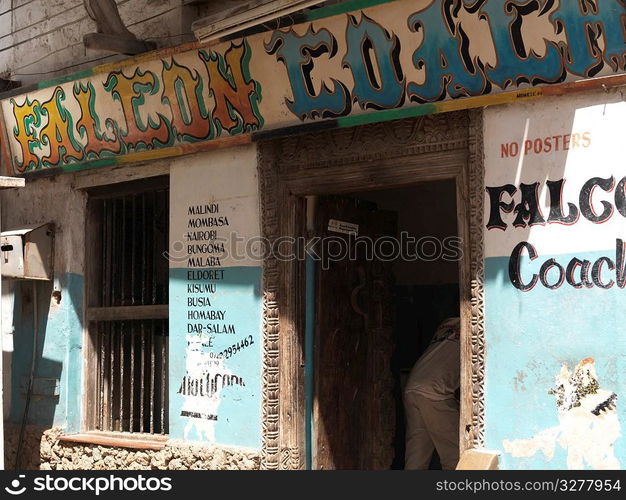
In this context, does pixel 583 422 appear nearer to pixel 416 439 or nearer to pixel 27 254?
pixel 416 439

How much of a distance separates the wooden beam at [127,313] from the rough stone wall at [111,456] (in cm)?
96

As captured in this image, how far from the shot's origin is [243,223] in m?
6.25

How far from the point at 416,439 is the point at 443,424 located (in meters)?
0.25

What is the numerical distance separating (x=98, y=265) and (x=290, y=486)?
112 inches

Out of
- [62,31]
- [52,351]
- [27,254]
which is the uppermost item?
[62,31]

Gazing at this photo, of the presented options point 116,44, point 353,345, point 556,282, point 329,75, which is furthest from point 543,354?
point 116,44

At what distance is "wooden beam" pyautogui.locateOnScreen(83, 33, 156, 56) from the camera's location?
21.0 feet

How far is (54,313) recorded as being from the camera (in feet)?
25.1

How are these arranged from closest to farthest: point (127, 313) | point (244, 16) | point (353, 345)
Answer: point (244, 16) → point (353, 345) → point (127, 313)

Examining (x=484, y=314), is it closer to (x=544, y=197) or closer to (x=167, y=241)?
(x=544, y=197)

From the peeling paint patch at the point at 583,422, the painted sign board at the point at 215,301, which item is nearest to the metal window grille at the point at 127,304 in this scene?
the painted sign board at the point at 215,301

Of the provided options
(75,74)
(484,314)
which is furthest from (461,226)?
(75,74)

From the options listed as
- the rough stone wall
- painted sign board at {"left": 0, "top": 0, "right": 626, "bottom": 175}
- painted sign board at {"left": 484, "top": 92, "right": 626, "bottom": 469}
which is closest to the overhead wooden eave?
painted sign board at {"left": 0, "top": 0, "right": 626, "bottom": 175}

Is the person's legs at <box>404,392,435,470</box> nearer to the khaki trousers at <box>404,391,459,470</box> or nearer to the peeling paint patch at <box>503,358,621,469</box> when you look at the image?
the khaki trousers at <box>404,391,459,470</box>
